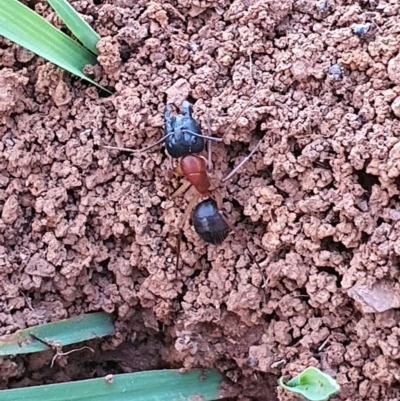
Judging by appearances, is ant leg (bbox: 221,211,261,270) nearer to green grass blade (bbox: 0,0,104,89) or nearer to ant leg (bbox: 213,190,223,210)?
ant leg (bbox: 213,190,223,210)

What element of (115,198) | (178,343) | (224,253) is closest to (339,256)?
(224,253)

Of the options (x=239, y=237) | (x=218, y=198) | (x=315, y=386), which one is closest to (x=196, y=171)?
(x=218, y=198)

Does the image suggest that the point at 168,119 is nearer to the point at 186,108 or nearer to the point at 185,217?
the point at 186,108

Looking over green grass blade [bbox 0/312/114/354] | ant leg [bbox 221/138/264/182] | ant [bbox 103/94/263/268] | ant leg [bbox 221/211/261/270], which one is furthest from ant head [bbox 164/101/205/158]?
green grass blade [bbox 0/312/114/354]

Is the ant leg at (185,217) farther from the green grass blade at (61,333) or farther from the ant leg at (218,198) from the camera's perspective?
the green grass blade at (61,333)

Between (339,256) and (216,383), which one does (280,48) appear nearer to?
(339,256)

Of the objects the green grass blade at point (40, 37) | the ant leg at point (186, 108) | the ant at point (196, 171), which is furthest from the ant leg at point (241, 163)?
the green grass blade at point (40, 37)
